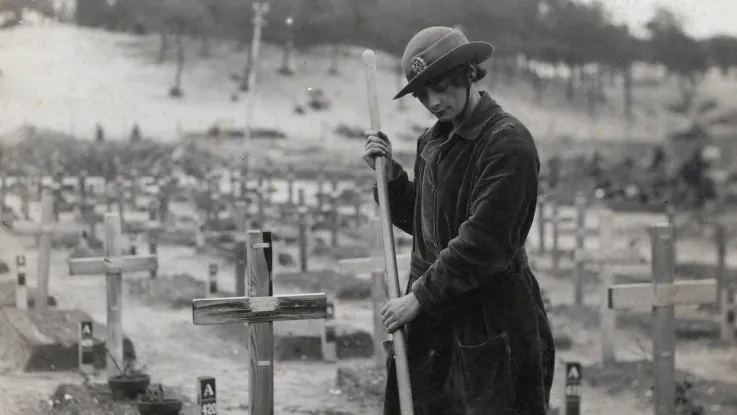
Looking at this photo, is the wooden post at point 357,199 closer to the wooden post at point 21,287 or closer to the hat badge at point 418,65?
the wooden post at point 21,287

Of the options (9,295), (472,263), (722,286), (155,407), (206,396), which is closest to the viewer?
(472,263)

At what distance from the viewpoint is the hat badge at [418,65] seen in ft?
7.36

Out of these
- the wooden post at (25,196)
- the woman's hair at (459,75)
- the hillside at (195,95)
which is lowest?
the woman's hair at (459,75)

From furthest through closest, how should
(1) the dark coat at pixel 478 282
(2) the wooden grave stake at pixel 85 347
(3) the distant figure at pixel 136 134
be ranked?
(3) the distant figure at pixel 136 134
(2) the wooden grave stake at pixel 85 347
(1) the dark coat at pixel 478 282

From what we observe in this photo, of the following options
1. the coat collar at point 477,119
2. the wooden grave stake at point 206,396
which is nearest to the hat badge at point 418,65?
the coat collar at point 477,119

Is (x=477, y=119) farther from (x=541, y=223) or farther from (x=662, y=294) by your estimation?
(x=541, y=223)

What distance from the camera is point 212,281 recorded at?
5.96 metres

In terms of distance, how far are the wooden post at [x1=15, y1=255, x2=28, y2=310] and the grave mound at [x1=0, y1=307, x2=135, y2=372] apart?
35mm

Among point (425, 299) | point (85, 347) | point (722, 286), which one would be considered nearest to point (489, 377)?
point (425, 299)

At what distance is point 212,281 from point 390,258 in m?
3.75

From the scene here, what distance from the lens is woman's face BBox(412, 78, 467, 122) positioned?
7.40ft

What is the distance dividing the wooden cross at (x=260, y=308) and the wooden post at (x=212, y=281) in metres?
2.35

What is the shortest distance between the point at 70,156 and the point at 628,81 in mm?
3411

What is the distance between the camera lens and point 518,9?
646 centimetres
